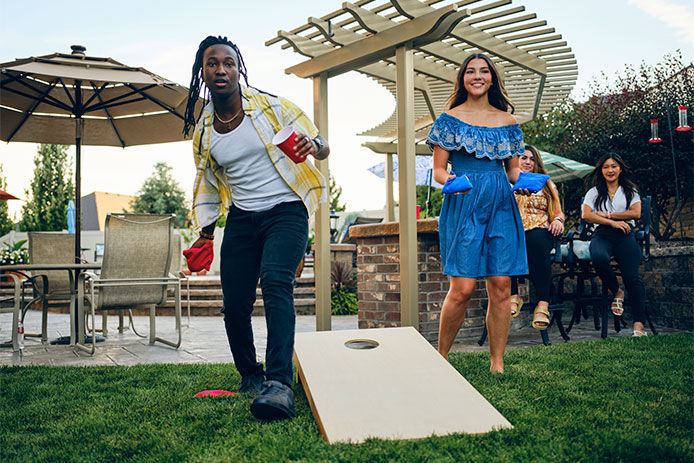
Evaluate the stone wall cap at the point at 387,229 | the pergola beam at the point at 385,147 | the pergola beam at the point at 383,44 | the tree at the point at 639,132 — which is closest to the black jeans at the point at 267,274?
the pergola beam at the point at 383,44

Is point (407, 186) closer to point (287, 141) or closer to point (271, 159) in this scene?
point (271, 159)

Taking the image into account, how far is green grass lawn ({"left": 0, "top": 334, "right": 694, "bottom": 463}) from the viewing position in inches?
70.8

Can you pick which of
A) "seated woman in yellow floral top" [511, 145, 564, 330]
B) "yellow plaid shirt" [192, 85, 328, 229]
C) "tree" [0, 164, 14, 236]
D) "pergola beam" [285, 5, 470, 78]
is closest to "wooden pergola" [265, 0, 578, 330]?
"pergola beam" [285, 5, 470, 78]

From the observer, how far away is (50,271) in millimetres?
5355

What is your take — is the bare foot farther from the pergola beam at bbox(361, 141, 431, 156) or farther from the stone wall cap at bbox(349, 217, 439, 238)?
the pergola beam at bbox(361, 141, 431, 156)

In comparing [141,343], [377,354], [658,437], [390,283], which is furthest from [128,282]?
[658,437]

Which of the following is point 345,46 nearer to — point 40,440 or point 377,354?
point 377,354

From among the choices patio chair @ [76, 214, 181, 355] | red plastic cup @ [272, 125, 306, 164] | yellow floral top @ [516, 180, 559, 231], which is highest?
red plastic cup @ [272, 125, 306, 164]

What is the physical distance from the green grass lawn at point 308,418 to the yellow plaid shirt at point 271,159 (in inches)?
37.2

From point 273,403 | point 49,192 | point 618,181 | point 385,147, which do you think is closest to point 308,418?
point 273,403

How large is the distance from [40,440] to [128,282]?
2.65 metres

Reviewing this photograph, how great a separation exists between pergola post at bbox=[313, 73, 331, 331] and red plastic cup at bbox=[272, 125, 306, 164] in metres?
2.00

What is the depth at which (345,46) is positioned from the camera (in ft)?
14.2

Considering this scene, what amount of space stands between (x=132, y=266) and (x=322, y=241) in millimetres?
1644
